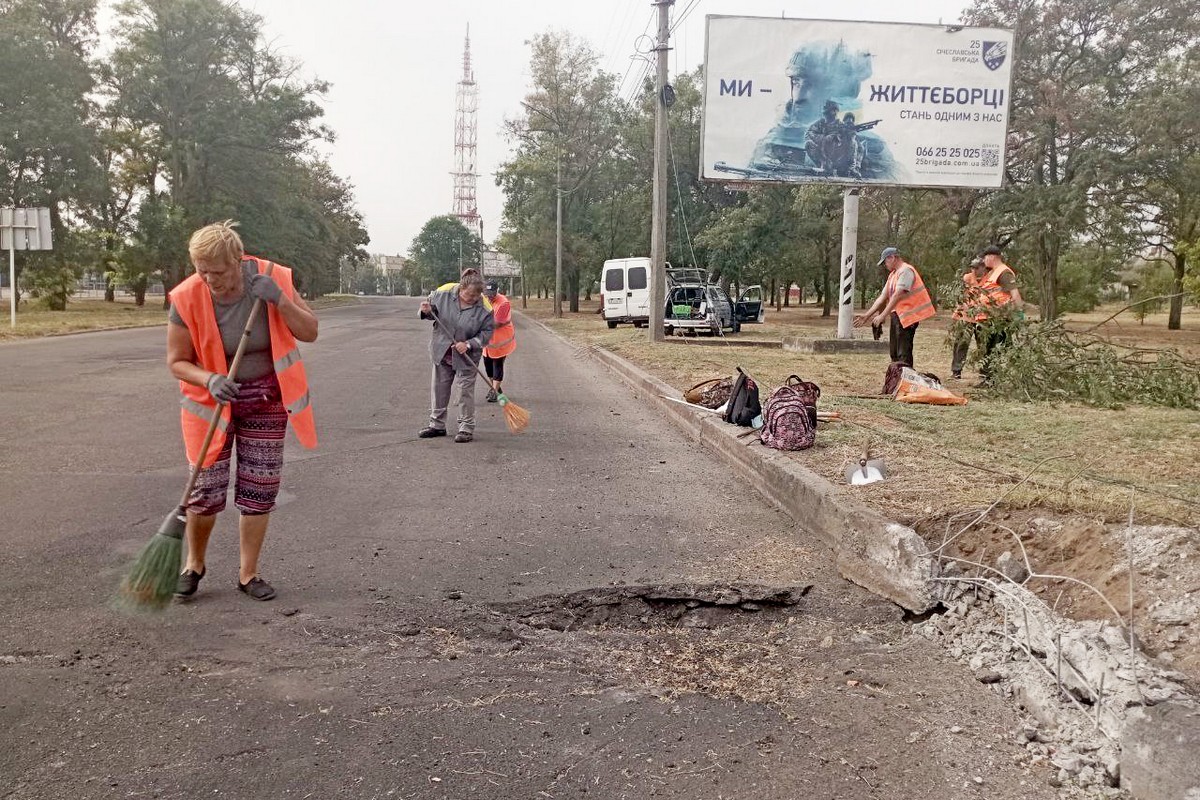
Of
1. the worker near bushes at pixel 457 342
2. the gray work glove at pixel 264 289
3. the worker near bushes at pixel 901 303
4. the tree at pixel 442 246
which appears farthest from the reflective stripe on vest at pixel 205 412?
the tree at pixel 442 246

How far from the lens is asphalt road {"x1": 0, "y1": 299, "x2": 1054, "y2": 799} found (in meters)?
2.59

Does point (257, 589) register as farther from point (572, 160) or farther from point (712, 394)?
point (572, 160)

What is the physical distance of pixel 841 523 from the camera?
4.75 meters

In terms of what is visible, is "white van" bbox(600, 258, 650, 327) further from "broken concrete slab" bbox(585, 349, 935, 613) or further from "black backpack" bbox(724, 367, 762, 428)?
"broken concrete slab" bbox(585, 349, 935, 613)

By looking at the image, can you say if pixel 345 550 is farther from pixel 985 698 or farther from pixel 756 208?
pixel 756 208

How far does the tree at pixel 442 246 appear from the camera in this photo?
12925 centimetres

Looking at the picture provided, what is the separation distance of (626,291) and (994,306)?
20648 millimetres

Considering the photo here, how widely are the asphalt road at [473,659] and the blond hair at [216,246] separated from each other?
144cm

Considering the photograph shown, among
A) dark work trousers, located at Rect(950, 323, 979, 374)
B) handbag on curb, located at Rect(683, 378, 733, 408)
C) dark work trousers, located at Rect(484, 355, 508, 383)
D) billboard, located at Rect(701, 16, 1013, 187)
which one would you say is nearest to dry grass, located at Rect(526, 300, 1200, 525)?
dark work trousers, located at Rect(950, 323, 979, 374)

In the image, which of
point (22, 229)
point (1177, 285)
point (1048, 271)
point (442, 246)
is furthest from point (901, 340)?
point (442, 246)

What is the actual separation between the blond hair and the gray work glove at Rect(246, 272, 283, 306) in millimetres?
110

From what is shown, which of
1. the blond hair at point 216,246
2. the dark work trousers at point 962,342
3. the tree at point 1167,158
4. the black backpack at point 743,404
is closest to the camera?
the blond hair at point 216,246

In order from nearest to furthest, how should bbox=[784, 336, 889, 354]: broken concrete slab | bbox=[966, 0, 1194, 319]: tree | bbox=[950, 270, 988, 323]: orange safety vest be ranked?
bbox=[950, 270, 988, 323]: orange safety vest
bbox=[784, 336, 889, 354]: broken concrete slab
bbox=[966, 0, 1194, 319]: tree

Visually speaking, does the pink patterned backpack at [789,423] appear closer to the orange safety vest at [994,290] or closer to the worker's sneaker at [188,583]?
the worker's sneaker at [188,583]
